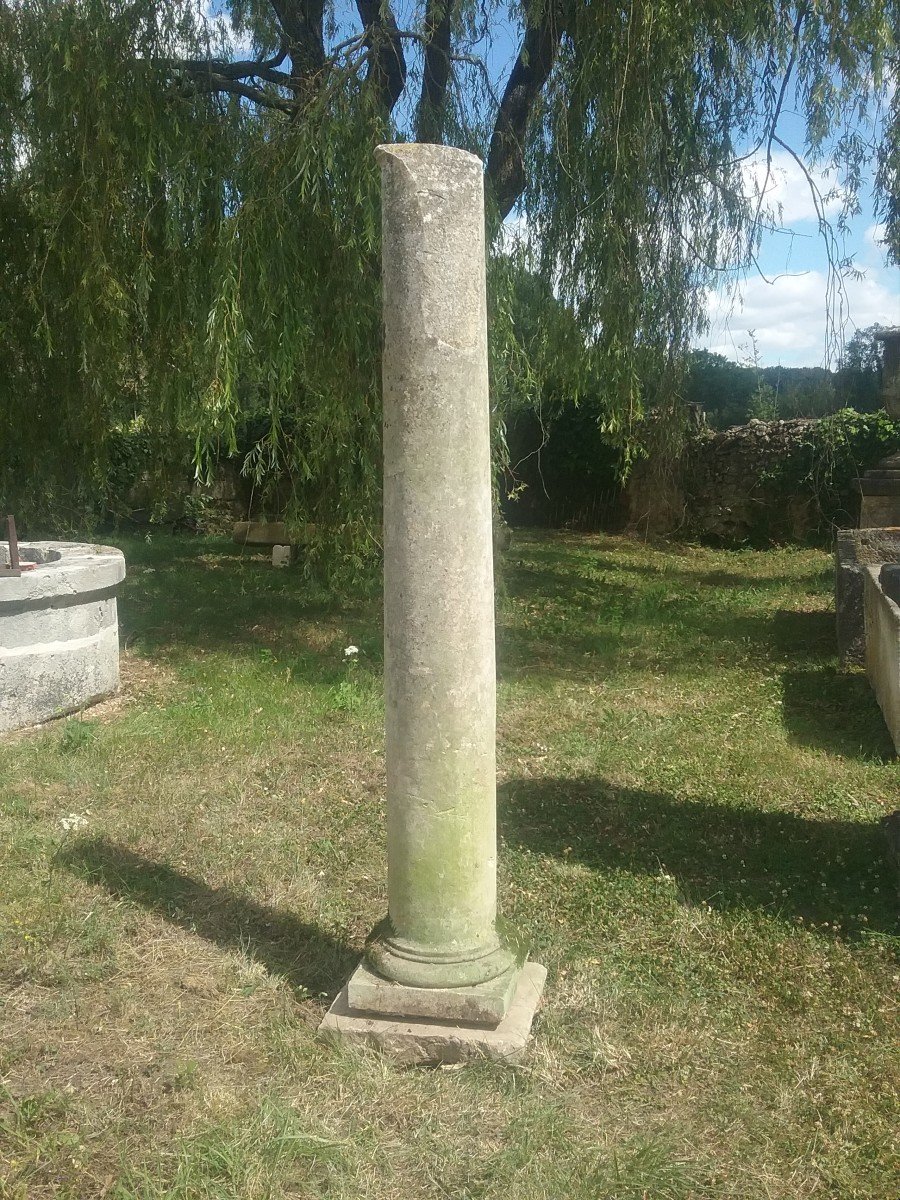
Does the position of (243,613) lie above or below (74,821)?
above

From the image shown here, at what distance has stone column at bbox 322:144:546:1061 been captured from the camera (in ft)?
9.96

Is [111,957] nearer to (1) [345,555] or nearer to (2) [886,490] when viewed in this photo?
(1) [345,555]

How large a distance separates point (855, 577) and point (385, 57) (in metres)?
4.68

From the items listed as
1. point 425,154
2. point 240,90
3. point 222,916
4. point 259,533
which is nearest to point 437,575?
point 425,154

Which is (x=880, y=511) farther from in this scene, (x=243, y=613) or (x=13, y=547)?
(x=13, y=547)

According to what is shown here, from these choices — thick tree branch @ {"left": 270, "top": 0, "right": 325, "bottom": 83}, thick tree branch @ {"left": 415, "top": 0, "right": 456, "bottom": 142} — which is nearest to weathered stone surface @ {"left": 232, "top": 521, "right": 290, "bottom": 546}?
thick tree branch @ {"left": 270, "top": 0, "right": 325, "bottom": 83}

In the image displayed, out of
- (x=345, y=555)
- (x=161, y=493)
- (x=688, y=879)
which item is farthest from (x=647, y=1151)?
(x=161, y=493)

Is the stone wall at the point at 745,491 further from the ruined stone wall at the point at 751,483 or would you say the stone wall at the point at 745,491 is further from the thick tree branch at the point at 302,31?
the thick tree branch at the point at 302,31

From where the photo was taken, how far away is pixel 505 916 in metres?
4.05

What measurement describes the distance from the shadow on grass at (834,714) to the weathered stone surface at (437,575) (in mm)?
3313

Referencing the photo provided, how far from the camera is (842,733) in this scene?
20.4 ft

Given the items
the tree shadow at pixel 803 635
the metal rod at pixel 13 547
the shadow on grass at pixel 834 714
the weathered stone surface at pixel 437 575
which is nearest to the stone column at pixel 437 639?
the weathered stone surface at pixel 437 575

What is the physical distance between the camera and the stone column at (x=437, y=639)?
9.96 feet

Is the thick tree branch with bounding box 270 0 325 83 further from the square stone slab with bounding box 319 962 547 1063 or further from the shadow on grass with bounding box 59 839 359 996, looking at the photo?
the square stone slab with bounding box 319 962 547 1063
